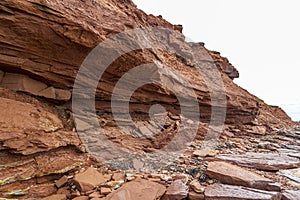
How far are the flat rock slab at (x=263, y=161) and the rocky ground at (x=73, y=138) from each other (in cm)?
3

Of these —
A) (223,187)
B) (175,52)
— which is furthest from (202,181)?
(175,52)

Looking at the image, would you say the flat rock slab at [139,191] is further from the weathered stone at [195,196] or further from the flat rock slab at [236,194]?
the flat rock slab at [236,194]

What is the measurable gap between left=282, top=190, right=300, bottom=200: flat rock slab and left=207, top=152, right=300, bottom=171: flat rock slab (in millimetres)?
1172

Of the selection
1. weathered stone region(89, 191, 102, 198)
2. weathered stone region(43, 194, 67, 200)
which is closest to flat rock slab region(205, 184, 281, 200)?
weathered stone region(89, 191, 102, 198)

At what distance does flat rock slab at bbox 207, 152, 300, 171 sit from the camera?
5434 mm

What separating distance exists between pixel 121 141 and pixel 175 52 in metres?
6.01

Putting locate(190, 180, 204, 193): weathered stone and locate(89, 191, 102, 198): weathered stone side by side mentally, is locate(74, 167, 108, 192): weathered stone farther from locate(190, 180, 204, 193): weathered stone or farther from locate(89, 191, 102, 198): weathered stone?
locate(190, 180, 204, 193): weathered stone

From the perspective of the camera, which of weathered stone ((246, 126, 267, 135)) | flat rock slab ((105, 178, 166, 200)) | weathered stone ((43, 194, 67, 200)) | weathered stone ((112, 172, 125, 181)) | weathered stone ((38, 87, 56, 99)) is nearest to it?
flat rock slab ((105, 178, 166, 200))

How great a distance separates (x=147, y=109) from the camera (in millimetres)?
7711

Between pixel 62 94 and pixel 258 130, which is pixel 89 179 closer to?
pixel 62 94

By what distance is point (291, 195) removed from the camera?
404 centimetres

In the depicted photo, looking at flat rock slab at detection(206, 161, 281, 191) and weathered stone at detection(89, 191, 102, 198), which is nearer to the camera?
weathered stone at detection(89, 191, 102, 198)

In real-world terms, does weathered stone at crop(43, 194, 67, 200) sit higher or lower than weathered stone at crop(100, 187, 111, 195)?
lower

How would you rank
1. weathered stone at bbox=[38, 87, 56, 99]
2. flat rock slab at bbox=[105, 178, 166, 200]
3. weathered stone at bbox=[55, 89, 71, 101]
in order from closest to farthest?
flat rock slab at bbox=[105, 178, 166, 200], weathered stone at bbox=[38, 87, 56, 99], weathered stone at bbox=[55, 89, 71, 101]
